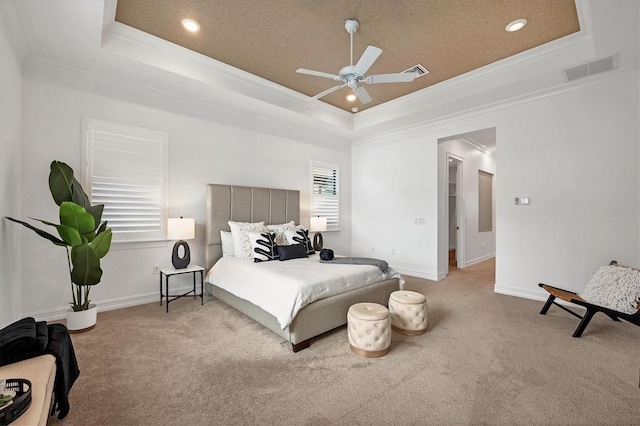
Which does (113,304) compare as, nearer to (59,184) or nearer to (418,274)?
(59,184)

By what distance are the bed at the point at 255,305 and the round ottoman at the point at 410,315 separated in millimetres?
378

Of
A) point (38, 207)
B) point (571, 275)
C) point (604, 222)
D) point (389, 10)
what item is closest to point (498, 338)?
point (571, 275)

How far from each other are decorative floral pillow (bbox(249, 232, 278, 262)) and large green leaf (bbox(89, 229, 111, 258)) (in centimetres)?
156

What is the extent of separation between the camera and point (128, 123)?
361 cm

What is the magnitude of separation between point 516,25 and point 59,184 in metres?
4.86

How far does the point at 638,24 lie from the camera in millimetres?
2533

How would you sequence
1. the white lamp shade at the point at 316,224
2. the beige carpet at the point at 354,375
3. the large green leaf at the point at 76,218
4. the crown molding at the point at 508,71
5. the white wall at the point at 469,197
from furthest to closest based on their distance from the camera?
the white wall at the point at 469,197 < the white lamp shade at the point at 316,224 < the crown molding at the point at 508,71 < the large green leaf at the point at 76,218 < the beige carpet at the point at 354,375

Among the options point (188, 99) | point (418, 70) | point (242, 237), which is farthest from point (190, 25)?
point (418, 70)

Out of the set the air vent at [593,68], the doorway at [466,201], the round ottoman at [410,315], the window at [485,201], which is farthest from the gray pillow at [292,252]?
the window at [485,201]

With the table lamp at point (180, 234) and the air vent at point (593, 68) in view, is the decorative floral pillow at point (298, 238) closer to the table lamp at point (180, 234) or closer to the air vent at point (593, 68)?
the table lamp at point (180, 234)

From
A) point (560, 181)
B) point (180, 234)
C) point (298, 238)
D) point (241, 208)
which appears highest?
point (560, 181)

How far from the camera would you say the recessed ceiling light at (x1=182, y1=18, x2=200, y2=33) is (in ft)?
9.37

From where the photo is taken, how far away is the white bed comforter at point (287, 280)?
2533 mm

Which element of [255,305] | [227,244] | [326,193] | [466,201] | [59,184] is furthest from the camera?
[466,201]
